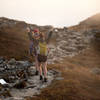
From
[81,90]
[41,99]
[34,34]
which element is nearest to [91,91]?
[81,90]

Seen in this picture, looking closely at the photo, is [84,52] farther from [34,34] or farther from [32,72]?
[34,34]

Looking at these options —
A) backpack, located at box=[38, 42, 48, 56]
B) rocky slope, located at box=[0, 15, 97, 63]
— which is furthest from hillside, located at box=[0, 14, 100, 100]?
backpack, located at box=[38, 42, 48, 56]

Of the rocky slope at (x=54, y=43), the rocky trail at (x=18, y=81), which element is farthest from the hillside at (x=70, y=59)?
the rocky trail at (x=18, y=81)

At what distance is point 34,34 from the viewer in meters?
14.0

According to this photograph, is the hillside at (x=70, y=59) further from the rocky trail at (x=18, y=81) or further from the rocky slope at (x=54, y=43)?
the rocky trail at (x=18, y=81)

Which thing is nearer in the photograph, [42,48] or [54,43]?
[42,48]

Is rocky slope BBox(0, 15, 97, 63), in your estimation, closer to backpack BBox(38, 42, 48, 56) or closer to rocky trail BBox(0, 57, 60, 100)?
rocky trail BBox(0, 57, 60, 100)

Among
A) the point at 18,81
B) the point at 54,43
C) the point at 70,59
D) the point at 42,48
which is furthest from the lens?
the point at 54,43

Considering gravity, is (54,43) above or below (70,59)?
above

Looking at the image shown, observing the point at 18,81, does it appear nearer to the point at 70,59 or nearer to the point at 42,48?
the point at 42,48

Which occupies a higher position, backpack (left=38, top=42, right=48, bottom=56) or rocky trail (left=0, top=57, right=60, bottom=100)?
backpack (left=38, top=42, right=48, bottom=56)

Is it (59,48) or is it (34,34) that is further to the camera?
(59,48)

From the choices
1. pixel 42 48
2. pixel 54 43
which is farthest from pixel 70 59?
pixel 42 48

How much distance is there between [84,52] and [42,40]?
794 inches
